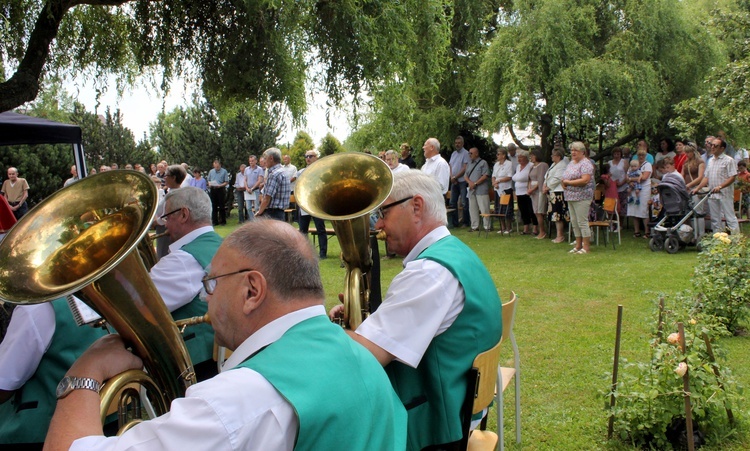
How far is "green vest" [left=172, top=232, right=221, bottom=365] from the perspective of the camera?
3.26 metres

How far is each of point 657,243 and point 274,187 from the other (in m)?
6.17

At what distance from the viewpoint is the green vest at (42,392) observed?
240cm

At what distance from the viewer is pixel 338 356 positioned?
147 centimetres

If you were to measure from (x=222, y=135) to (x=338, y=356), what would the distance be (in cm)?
2239

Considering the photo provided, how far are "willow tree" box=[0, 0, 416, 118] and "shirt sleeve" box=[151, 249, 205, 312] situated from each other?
1270 millimetres

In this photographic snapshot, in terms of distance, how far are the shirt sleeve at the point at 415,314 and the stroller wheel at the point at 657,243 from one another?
847 cm

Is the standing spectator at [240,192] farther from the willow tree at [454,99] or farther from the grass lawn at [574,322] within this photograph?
the grass lawn at [574,322]

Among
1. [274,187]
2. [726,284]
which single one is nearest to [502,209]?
[274,187]

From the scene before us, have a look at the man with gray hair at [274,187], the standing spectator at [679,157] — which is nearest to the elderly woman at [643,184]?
the standing spectator at [679,157]

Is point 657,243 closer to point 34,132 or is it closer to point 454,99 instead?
point 454,99

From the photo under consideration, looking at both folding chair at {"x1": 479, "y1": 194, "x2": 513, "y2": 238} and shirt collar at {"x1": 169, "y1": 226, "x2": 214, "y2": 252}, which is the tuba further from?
folding chair at {"x1": 479, "y1": 194, "x2": 513, "y2": 238}

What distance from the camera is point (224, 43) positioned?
13.6 feet

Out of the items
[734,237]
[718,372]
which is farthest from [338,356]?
[734,237]

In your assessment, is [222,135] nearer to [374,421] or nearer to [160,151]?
[160,151]
